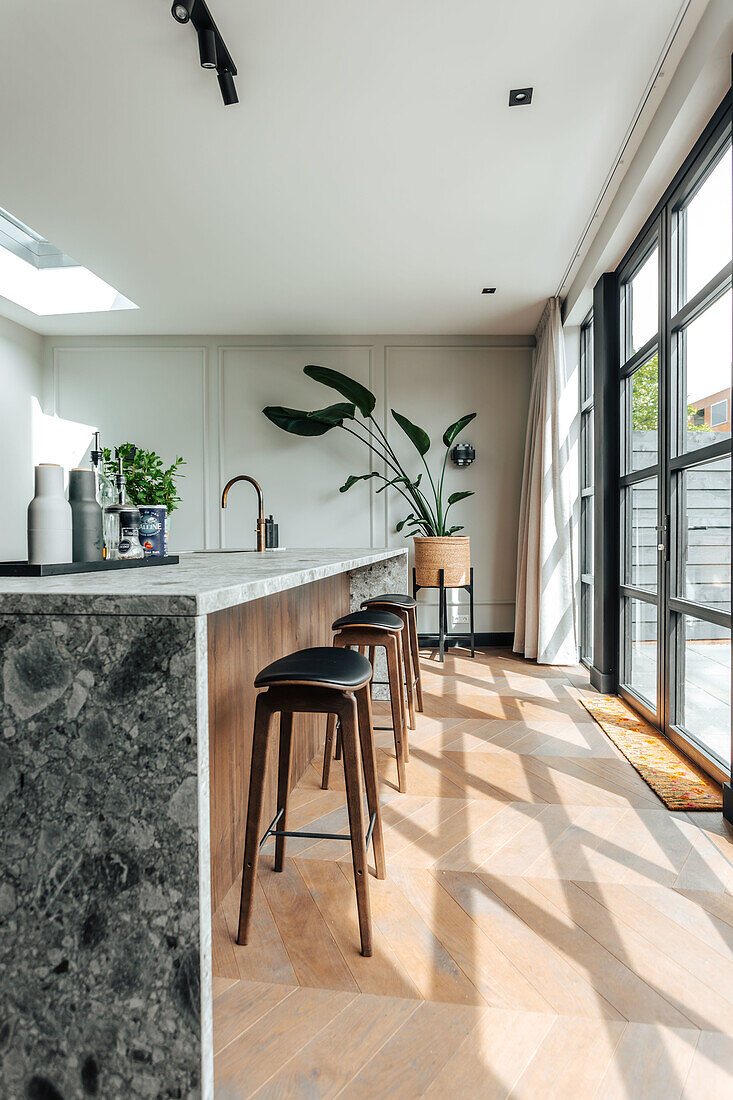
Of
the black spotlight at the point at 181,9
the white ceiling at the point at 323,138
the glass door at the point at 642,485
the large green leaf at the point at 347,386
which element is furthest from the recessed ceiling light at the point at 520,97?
the large green leaf at the point at 347,386

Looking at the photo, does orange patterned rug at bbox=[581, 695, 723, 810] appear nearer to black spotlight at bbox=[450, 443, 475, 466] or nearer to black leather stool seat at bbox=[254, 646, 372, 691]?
black leather stool seat at bbox=[254, 646, 372, 691]

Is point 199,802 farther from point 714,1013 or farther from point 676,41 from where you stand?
point 676,41

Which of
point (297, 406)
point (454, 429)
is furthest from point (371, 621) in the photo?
point (297, 406)

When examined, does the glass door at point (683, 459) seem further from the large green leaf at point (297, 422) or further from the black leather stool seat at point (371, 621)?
the large green leaf at point (297, 422)

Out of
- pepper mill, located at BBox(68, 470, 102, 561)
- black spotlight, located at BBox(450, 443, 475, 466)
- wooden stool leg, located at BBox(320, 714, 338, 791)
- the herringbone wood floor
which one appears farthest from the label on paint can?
black spotlight, located at BBox(450, 443, 475, 466)

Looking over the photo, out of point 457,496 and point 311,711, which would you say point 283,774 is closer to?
point 311,711

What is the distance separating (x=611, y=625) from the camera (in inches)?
155

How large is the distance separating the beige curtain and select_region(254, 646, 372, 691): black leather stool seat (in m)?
3.40

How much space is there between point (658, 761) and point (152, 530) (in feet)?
7.41

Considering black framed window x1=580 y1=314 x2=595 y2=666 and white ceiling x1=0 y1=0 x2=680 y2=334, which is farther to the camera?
black framed window x1=580 y1=314 x2=595 y2=666

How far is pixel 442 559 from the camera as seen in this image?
5.07 m

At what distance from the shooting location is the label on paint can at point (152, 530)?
200 cm

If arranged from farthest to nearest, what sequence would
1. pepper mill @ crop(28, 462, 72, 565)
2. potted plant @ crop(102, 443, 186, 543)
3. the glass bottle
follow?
potted plant @ crop(102, 443, 186, 543)
the glass bottle
pepper mill @ crop(28, 462, 72, 565)

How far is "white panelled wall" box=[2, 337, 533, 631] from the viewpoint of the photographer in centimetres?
572
